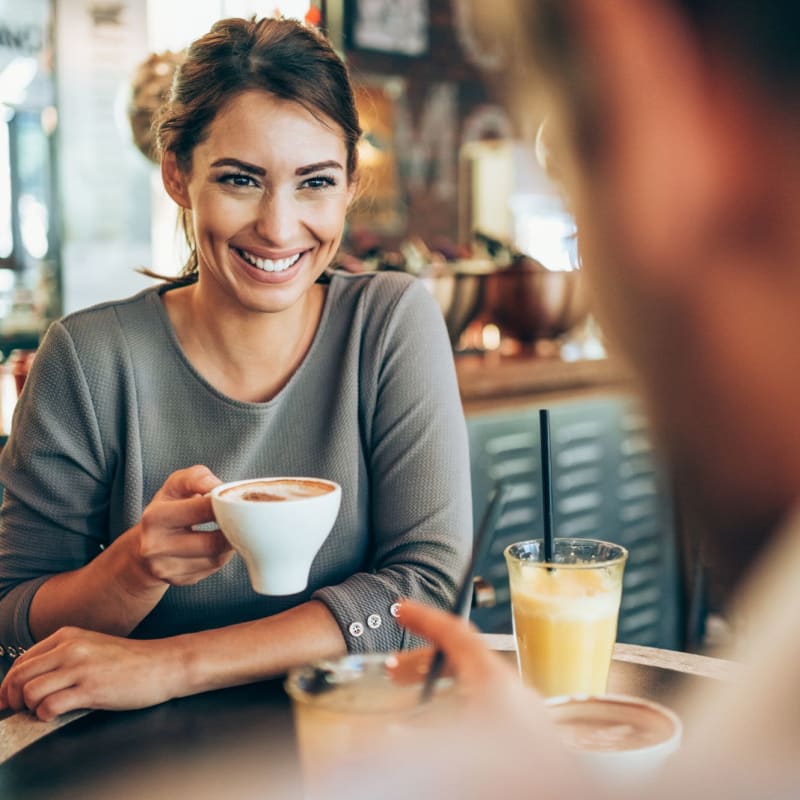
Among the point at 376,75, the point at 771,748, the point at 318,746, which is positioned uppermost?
the point at 376,75

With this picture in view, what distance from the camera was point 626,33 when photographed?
39 cm

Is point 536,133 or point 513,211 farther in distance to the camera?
point 513,211

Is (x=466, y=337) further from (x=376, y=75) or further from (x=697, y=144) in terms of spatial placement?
(x=697, y=144)

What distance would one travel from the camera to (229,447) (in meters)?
1.61

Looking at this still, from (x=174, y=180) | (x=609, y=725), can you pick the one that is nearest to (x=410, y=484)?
(x=174, y=180)

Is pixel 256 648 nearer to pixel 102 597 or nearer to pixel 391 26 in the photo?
pixel 102 597

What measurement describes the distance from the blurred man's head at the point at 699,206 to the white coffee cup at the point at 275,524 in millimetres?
657

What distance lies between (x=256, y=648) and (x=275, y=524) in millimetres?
288

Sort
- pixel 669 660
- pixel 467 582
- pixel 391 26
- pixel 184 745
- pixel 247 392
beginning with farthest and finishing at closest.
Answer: pixel 391 26 → pixel 247 392 → pixel 669 660 → pixel 184 745 → pixel 467 582

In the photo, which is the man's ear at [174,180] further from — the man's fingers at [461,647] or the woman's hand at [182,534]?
the man's fingers at [461,647]

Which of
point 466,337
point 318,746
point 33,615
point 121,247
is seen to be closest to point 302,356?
point 33,615

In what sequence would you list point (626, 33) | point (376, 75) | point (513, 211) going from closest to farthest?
1. point (626, 33)
2. point (376, 75)
3. point (513, 211)

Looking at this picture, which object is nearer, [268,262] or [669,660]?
[669,660]

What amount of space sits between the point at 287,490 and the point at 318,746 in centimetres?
43
